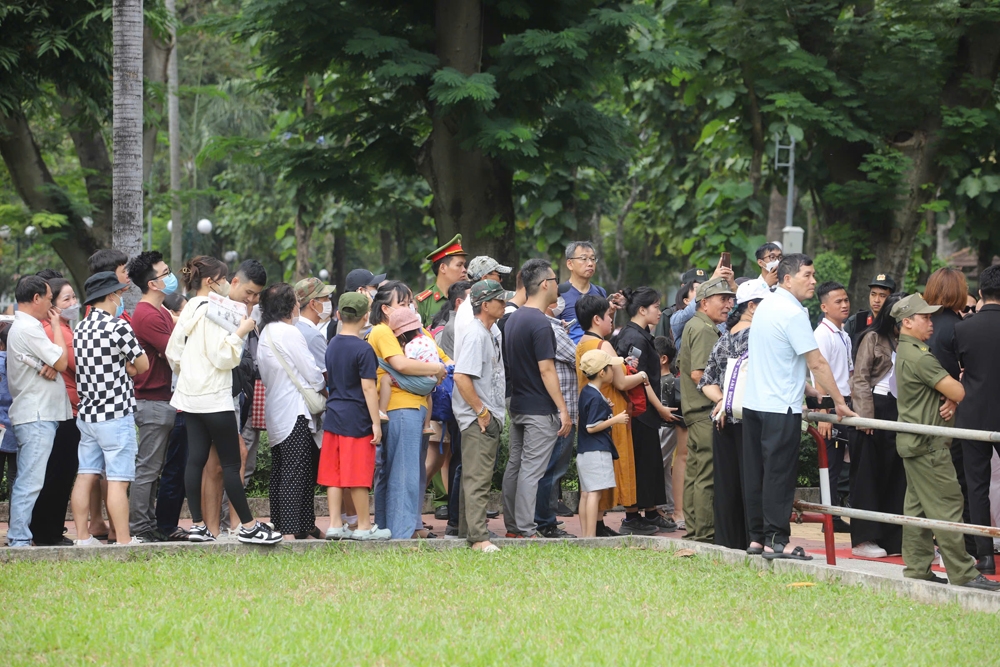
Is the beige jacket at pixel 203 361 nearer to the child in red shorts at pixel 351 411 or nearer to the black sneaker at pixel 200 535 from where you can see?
the child in red shorts at pixel 351 411

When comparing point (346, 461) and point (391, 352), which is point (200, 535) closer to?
point (346, 461)

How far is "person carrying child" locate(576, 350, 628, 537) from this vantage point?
9.49 m

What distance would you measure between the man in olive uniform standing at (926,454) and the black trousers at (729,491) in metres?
1.35

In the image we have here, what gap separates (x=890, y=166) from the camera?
16266mm

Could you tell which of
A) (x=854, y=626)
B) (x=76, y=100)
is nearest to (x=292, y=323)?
(x=854, y=626)

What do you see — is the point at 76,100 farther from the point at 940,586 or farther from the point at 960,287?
the point at 940,586

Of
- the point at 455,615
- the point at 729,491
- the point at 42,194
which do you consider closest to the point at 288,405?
the point at 455,615

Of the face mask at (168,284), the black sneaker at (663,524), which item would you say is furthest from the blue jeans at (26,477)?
the black sneaker at (663,524)

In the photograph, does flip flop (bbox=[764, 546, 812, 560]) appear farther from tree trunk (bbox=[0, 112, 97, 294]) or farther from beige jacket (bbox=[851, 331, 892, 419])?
tree trunk (bbox=[0, 112, 97, 294])

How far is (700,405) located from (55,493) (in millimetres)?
4867

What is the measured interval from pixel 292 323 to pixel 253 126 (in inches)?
1296

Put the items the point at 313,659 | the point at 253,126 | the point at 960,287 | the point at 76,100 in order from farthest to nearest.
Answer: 1. the point at 253,126
2. the point at 76,100
3. the point at 960,287
4. the point at 313,659

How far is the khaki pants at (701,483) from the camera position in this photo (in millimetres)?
9312

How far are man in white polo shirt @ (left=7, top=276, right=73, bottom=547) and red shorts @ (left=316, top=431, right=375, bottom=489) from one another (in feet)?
6.38
